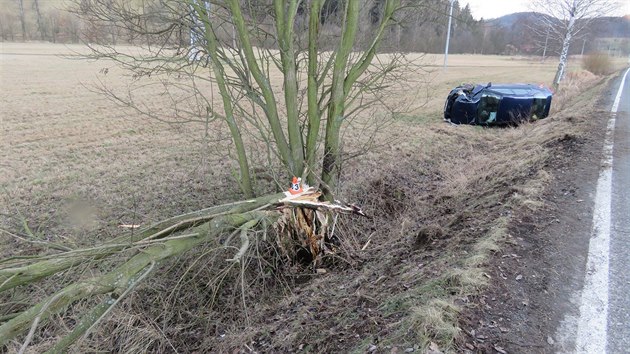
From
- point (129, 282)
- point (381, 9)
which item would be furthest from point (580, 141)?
point (129, 282)

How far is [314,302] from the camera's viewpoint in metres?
4.46

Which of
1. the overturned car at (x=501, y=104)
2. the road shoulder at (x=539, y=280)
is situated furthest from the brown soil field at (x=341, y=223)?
the overturned car at (x=501, y=104)

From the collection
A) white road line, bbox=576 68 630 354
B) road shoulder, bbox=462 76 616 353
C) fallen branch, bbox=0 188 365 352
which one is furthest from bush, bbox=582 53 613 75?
fallen branch, bbox=0 188 365 352

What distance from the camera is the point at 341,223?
625 centimetres

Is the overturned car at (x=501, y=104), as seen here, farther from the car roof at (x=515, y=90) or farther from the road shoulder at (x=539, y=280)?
the road shoulder at (x=539, y=280)

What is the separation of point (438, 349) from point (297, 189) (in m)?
3.20

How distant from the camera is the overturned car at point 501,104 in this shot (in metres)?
12.8

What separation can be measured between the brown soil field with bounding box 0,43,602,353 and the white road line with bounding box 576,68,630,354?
0.68 metres

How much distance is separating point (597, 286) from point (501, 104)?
1040 cm

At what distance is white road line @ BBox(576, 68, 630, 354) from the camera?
2.86 meters

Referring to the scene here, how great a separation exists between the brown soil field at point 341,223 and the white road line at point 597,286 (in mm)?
681

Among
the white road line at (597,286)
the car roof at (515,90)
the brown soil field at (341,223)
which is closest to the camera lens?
the white road line at (597,286)

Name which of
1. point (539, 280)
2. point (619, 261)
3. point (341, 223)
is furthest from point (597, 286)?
point (341, 223)

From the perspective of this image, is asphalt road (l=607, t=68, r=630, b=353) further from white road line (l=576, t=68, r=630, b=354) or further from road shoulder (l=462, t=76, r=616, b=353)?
road shoulder (l=462, t=76, r=616, b=353)
